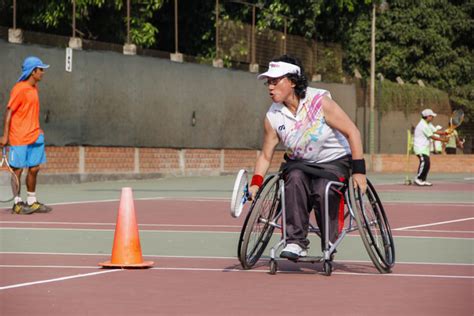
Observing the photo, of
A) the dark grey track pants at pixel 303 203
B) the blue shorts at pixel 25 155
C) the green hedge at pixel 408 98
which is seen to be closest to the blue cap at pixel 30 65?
the blue shorts at pixel 25 155

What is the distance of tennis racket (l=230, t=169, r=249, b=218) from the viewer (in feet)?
33.5

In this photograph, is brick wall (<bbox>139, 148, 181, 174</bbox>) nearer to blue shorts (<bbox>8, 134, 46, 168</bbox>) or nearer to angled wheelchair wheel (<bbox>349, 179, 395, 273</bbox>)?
blue shorts (<bbox>8, 134, 46, 168</bbox>)

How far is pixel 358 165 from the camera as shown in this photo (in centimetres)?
1062

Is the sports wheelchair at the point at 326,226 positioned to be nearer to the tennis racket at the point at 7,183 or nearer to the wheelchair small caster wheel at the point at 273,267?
the wheelchair small caster wheel at the point at 273,267

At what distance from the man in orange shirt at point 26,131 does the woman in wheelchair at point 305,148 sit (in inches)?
280

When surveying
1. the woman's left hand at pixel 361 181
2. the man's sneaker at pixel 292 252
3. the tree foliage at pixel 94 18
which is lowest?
the man's sneaker at pixel 292 252

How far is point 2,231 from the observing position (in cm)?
1482

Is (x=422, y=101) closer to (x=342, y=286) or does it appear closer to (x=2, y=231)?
(x=2, y=231)

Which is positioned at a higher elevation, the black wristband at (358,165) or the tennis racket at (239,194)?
the black wristband at (358,165)

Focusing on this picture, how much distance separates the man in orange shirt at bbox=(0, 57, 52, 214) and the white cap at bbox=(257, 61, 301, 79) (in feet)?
23.6

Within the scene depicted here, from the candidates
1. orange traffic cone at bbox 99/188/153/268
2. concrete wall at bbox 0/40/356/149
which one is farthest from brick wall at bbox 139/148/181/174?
orange traffic cone at bbox 99/188/153/268

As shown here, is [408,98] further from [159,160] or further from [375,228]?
[375,228]

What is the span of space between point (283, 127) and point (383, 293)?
199 centimetres

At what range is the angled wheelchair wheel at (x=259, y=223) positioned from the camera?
1047cm
